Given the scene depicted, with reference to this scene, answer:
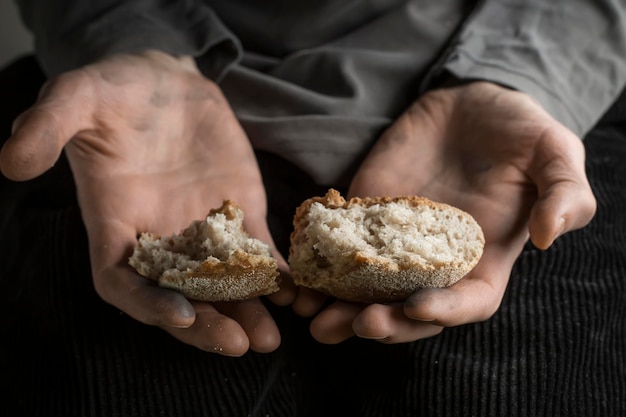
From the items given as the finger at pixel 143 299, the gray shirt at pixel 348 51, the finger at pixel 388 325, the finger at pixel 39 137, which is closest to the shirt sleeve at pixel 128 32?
the gray shirt at pixel 348 51

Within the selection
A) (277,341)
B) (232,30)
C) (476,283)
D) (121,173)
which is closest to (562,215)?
(476,283)

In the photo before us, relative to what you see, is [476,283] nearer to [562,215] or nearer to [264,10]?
[562,215]

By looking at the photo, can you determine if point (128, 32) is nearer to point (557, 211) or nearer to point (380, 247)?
point (380, 247)

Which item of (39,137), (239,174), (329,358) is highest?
(39,137)

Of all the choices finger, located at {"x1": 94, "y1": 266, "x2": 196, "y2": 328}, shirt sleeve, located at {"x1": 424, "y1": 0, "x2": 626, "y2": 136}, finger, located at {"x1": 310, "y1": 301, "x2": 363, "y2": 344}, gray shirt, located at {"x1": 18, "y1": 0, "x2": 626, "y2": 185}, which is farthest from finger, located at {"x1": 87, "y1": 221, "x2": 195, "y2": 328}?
shirt sleeve, located at {"x1": 424, "y1": 0, "x2": 626, "y2": 136}

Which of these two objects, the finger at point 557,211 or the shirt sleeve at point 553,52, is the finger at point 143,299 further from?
the shirt sleeve at point 553,52

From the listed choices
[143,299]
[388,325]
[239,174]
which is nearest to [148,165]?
[239,174]
